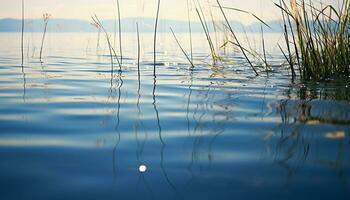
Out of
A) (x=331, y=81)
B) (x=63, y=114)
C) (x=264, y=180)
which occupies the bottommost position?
(x=264, y=180)

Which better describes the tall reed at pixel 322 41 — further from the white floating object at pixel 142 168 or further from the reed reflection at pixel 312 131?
the white floating object at pixel 142 168

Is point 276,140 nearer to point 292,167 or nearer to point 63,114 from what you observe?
point 292,167

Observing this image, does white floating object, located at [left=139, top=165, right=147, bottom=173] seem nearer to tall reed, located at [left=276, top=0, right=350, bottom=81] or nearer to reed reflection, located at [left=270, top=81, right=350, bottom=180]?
reed reflection, located at [left=270, top=81, right=350, bottom=180]

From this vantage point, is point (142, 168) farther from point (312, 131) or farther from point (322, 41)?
point (322, 41)

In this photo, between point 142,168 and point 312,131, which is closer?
point 142,168

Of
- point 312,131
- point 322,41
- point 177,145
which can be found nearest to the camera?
point 177,145

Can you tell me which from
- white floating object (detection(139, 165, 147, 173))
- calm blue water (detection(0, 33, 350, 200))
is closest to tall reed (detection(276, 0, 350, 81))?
calm blue water (detection(0, 33, 350, 200))

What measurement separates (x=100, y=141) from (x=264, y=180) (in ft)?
2.91

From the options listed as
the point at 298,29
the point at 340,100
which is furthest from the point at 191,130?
the point at 298,29

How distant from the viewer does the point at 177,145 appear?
1797 millimetres

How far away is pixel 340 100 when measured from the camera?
9.36 ft

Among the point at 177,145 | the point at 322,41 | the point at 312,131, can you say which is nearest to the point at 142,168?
the point at 177,145

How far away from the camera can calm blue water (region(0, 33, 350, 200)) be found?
1271 millimetres

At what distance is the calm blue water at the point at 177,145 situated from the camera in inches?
50.1
